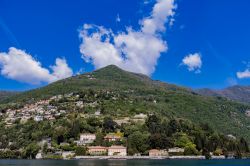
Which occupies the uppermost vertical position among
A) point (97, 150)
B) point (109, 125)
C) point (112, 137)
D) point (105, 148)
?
point (109, 125)

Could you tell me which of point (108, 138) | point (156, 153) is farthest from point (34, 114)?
point (156, 153)

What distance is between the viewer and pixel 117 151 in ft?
427

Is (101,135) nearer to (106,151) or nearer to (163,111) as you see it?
(106,151)

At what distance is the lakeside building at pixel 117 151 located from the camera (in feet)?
427

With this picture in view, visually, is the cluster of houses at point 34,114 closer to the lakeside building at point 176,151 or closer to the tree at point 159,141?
the tree at point 159,141

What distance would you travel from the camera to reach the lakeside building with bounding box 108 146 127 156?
427ft

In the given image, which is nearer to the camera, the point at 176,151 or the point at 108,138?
the point at 176,151

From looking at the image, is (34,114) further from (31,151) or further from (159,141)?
(159,141)

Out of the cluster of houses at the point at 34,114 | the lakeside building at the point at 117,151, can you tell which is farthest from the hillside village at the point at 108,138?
the cluster of houses at the point at 34,114

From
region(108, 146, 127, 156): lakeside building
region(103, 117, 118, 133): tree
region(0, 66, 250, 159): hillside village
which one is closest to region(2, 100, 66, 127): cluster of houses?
region(0, 66, 250, 159): hillside village

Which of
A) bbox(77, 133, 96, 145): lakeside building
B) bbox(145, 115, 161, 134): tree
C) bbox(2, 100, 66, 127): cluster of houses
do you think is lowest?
bbox(77, 133, 96, 145): lakeside building

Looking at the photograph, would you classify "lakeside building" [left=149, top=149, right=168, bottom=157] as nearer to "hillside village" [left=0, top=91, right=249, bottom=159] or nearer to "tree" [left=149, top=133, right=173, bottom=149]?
"hillside village" [left=0, top=91, right=249, bottom=159]

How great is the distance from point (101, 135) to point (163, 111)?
56091 millimetres

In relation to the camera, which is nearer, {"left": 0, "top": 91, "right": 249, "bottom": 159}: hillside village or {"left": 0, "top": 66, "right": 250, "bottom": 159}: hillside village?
{"left": 0, "top": 91, "right": 249, "bottom": 159}: hillside village
